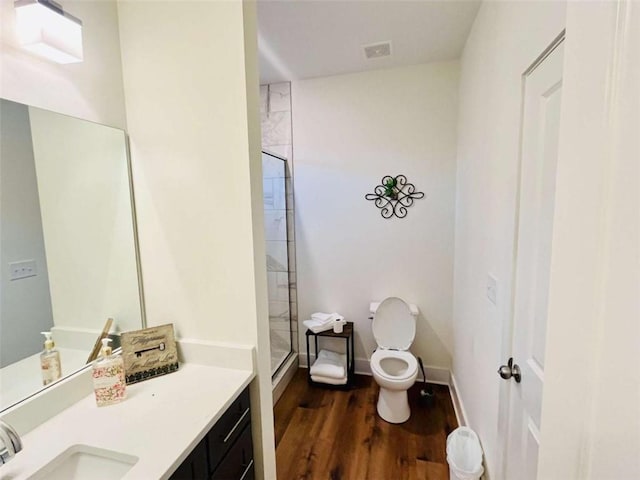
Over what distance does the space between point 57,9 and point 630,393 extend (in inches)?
65.4

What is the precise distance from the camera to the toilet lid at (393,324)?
264cm

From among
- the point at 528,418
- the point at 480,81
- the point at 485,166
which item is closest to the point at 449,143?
the point at 480,81

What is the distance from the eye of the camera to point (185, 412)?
42.9 inches

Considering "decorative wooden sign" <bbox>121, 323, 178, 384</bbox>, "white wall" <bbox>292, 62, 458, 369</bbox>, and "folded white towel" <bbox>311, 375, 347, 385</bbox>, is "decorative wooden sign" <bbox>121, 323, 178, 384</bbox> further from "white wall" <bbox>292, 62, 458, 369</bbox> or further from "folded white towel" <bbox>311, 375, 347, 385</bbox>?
"white wall" <bbox>292, 62, 458, 369</bbox>

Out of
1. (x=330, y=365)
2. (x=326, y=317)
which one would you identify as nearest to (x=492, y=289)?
(x=326, y=317)

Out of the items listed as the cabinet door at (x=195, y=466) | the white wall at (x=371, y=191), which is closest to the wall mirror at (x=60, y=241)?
the cabinet door at (x=195, y=466)

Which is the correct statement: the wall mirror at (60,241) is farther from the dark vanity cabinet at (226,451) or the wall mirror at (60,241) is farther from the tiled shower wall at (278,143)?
the tiled shower wall at (278,143)

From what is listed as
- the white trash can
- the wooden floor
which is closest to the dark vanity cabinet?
the wooden floor

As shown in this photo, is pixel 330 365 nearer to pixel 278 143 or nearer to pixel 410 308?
pixel 410 308

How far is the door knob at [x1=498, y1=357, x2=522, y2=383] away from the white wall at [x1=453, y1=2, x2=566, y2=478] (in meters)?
0.10

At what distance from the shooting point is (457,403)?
241cm

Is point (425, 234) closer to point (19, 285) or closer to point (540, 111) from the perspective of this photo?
point (540, 111)

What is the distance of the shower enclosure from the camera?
281 centimetres

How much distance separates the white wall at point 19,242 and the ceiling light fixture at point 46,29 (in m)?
0.20
